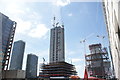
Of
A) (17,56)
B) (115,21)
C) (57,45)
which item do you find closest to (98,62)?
(57,45)

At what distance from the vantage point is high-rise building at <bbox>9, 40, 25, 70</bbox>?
133750mm

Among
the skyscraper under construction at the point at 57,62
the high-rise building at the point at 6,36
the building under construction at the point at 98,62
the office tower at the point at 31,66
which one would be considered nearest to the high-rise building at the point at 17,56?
the office tower at the point at 31,66

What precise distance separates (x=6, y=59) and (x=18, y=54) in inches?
2345

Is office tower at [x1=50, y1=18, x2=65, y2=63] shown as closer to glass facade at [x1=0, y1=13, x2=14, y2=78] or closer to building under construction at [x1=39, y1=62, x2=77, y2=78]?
building under construction at [x1=39, y1=62, x2=77, y2=78]

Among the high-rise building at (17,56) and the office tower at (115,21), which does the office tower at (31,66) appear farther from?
the office tower at (115,21)

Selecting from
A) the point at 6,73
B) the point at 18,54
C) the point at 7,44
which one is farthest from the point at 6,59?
the point at 18,54

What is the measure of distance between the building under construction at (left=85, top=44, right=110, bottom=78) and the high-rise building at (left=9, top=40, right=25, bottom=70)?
7793cm

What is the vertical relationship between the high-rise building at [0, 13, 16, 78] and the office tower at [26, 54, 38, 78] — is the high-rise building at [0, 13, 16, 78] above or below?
above

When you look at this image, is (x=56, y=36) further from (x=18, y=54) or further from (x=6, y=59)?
(x=6, y=59)

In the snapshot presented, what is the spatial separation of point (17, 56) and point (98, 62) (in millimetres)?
91801

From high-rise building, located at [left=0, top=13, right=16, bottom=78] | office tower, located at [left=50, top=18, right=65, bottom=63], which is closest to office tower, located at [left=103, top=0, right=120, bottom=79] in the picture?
high-rise building, located at [left=0, top=13, right=16, bottom=78]

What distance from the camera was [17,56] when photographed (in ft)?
445

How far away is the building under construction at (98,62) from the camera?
3827 inches

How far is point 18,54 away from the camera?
136250mm
